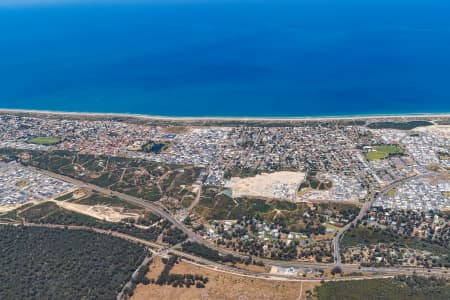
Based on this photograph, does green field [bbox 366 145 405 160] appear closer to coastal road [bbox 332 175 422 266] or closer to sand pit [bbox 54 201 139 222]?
coastal road [bbox 332 175 422 266]

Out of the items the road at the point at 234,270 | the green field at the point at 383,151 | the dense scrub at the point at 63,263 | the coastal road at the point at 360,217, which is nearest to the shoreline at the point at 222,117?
the green field at the point at 383,151

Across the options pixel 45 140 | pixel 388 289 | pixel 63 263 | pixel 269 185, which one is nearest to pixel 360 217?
pixel 388 289

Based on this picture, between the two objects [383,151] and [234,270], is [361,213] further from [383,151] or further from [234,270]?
[234,270]

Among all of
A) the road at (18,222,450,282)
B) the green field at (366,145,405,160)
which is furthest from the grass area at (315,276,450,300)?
the green field at (366,145,405,160)

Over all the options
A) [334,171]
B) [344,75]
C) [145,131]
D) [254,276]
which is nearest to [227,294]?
[254,276]

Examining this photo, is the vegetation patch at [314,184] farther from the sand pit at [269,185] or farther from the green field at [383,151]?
the green field at [383,151]

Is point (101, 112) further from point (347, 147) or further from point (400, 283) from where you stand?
point (400, 283)
